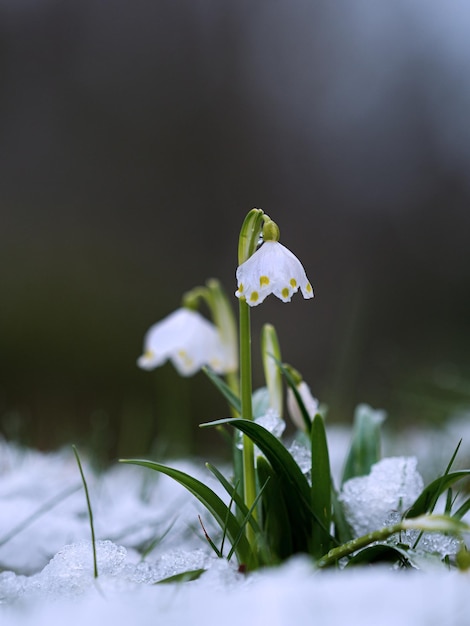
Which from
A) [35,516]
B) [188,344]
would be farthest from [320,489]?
[188,344]

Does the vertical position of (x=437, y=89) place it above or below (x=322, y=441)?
above

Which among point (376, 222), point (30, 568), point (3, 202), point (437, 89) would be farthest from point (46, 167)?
point (30, 568)

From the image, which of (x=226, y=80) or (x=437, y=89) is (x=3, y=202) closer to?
(x=226, y=80)

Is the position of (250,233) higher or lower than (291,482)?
higher

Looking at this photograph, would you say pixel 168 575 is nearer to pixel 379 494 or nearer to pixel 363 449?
pixel 379 494

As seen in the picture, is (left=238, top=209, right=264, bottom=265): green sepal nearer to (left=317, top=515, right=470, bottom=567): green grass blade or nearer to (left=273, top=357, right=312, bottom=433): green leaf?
(left=273, top=357, right=312, bottom=433): green leaf

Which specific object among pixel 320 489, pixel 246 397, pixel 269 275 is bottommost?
pixel 320 489

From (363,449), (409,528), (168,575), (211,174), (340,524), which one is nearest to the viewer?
(409,528)
